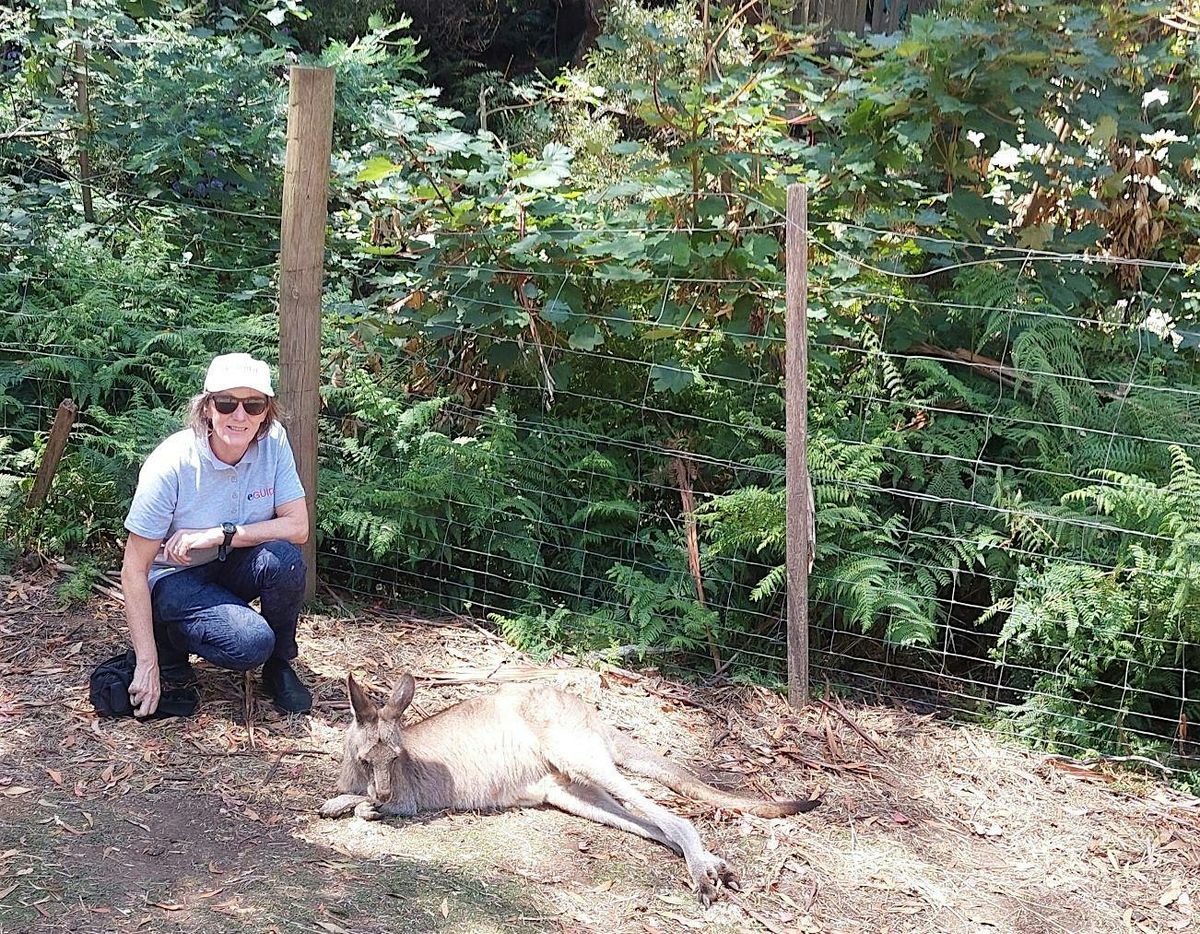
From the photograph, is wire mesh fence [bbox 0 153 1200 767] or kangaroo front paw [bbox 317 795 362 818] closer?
kangaroo front paw [bbox 317 795 362 818]

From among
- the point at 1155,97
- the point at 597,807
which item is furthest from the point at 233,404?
the point at 1155,97

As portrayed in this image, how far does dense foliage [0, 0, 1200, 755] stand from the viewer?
5.28 metres

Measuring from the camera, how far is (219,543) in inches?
184

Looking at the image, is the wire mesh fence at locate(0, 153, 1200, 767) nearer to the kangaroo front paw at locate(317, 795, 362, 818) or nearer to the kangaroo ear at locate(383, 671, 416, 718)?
the kangaroo ear at locate(383, 671, 416, 718)

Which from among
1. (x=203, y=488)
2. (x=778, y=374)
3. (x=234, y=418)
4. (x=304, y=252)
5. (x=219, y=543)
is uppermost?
(x=304, y=252)

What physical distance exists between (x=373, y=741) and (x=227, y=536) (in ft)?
3.45

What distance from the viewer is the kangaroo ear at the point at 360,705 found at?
421cm

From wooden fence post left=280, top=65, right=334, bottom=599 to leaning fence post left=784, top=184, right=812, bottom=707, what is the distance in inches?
80.3

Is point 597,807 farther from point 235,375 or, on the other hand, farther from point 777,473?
point 235,375

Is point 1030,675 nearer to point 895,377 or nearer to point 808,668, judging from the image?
point 808,668

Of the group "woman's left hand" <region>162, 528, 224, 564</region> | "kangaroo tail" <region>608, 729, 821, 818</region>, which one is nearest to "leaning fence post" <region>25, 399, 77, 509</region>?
"woman's left hand" <region>162, 528, 224, 564</region>

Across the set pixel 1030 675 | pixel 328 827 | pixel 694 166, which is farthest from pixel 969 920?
pixel 694 166

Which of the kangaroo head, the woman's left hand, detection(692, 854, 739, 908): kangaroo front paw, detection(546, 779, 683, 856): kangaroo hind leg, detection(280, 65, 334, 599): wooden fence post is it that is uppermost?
detection(280, 65, 334, 599): wooden fence post

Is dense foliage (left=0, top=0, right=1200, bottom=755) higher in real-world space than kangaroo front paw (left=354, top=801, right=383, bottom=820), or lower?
higher
